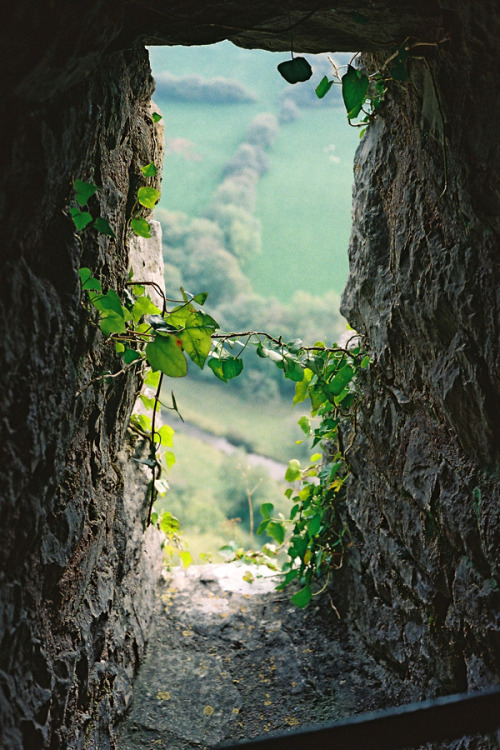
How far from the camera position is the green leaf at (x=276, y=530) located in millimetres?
1985

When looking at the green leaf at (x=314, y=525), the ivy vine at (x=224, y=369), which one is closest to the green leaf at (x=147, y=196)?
the ivy vine at (x=224, y=369)

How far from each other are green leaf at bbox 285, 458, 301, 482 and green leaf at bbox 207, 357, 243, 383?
70cm

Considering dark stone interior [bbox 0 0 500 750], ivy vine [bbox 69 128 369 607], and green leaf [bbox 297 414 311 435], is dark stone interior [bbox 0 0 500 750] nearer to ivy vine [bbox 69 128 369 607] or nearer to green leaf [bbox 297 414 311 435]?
ivy vine [bbox 69 128 369 607]

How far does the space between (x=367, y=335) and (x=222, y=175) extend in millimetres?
3359

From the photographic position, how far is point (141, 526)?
166cm

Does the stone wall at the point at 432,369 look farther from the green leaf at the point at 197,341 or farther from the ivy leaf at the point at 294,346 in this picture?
the green leaf at the point at 197,341

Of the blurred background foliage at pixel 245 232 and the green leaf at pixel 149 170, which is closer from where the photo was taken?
the green leaf at pixel 149 170

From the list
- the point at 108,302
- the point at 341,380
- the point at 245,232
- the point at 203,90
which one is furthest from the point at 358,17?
the point at 203,90

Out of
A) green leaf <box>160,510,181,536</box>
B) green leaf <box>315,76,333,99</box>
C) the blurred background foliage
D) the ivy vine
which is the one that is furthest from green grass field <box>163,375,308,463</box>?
green leaf <box>315,76,333,99</box>

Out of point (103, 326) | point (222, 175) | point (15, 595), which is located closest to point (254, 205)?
point (222, 175)

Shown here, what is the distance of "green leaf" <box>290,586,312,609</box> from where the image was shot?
181cm

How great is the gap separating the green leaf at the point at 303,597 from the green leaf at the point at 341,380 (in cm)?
66

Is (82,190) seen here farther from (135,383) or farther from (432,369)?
(432,369)

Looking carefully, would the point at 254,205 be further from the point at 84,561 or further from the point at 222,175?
the point at 84,561
